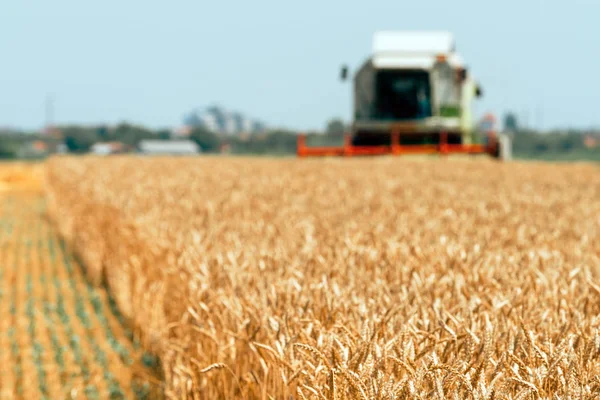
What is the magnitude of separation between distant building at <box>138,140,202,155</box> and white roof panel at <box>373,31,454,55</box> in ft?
200

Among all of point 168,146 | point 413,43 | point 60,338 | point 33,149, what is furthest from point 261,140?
→ point 60,338

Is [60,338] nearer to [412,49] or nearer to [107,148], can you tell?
[412,49]

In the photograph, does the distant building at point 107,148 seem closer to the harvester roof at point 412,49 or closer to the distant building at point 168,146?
the distant building at point 168,146

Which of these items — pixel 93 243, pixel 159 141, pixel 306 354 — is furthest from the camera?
pixel 159 141

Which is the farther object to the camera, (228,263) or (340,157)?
(340,157)

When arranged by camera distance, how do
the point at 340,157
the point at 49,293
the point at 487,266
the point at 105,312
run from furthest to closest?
the point at 340,157, the point at 49,293, the point at 105,312, the point at 487,266

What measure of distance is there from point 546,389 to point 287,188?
894 cm

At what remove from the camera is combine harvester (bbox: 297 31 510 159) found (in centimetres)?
2209

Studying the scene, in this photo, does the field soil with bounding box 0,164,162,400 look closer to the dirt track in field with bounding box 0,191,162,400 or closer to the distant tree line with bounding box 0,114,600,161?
the dirt track in field with bounding box 0,191,162,400

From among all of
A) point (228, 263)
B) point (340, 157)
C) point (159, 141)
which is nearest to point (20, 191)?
point (340, 157)

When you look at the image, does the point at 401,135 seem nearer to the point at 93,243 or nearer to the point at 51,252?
the point at 51,252

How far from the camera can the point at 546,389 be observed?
2359 mm

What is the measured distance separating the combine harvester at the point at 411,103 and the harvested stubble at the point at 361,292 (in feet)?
40.7

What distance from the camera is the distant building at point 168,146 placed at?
8438 cm
